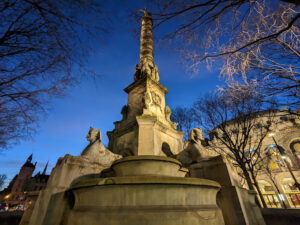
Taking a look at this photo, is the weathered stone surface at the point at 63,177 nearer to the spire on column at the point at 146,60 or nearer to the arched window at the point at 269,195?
the spire on column at the point at 146,60

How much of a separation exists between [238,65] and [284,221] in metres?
4.89

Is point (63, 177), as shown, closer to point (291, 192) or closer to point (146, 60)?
point (146, 60)

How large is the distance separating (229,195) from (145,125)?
10.8 feet

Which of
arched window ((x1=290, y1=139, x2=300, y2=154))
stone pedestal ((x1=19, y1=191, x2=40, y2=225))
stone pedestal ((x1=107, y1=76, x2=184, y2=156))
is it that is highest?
arched window ((x1=290, y1=139, x2=300, y2=154))

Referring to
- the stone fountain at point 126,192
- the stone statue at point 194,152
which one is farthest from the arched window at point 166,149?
the stone statue at point 194,152

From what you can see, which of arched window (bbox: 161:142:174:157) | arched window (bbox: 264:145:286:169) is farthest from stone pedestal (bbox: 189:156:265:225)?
arched window (bbox: 264:145:286:169)

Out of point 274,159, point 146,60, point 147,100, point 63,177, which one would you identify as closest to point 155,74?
point 146,60

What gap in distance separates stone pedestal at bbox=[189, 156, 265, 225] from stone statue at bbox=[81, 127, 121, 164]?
2.77 meters

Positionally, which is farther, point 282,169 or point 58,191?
point 282,169

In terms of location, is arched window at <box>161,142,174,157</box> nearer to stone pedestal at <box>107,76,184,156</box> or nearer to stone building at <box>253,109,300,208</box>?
stone pedestal at <box>107,76,184,156</box>

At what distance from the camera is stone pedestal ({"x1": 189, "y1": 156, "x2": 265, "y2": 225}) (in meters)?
3.31

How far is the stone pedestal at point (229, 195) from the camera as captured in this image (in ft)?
10.9

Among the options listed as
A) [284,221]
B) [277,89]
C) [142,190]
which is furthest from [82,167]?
[277,89]

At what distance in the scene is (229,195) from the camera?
352 centimetres
